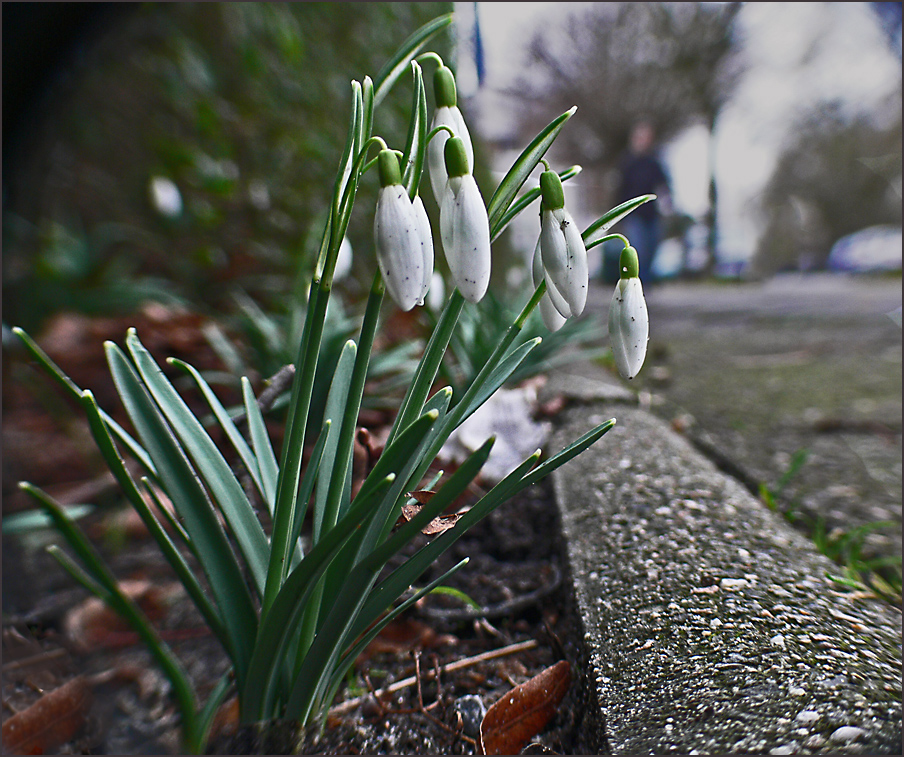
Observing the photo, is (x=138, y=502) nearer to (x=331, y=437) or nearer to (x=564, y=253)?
(x=331, y=437)

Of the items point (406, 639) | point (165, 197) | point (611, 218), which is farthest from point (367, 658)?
point (165, 197)

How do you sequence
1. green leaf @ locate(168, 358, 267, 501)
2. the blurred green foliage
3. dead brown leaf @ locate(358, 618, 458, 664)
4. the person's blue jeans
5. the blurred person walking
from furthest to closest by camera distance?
1. the blurred person walking
2. the person's blue jeans
3. the blurred green foliage
4. dead brown leaf @ locate(358, 618, 458, 664)
5. green leaf @ locate(168, 358, 267, 501)

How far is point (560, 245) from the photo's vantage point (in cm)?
49

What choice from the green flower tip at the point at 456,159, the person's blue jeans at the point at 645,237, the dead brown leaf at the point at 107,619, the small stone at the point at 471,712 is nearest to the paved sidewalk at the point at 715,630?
the small stone at the point at 471,712

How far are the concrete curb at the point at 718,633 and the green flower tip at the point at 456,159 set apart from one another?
525 mm

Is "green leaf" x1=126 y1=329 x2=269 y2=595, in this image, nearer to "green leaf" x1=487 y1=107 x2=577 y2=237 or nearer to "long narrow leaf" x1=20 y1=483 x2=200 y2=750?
"long narrow leaf" x1=20 y1=483 x2=200 y2=750

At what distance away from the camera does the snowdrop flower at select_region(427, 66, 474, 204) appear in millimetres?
511

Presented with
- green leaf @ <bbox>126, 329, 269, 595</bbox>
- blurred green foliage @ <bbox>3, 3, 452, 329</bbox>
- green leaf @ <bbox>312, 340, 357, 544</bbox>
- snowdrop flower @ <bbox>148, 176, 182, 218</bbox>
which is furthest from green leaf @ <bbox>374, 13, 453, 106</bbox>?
snowdrop flower @ <bbox>148, 176, 182, 218</bbox>

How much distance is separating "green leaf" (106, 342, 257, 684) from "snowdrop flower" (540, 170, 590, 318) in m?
0.43

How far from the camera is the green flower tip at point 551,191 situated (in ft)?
1.60

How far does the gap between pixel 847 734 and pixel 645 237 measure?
5315 mm

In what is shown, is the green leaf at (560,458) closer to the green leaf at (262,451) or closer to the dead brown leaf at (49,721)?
the green leaf at (262,451)

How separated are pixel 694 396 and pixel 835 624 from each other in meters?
1.55

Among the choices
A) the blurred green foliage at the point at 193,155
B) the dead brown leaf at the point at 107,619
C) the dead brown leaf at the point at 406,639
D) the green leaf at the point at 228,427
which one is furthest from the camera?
the blurred green foliage at the point at 193,155
